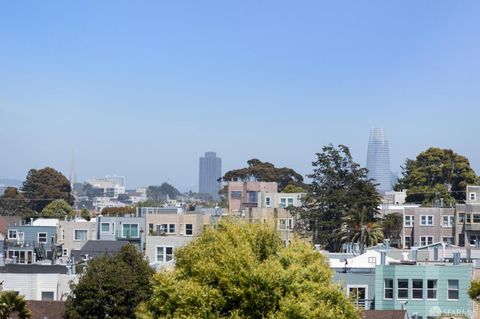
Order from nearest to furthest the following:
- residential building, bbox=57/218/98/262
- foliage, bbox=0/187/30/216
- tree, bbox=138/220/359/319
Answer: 1. tree, bbox=138/220/359/319
2. residential building, bbox=57/218/98/262
3. foliage, bbox=0/187/30/216

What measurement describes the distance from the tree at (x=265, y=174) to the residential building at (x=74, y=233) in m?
76.6

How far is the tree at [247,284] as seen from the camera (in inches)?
1622

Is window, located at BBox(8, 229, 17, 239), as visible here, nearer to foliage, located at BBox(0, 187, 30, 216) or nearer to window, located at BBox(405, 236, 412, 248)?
window, located at BBox(405, 236, 412, 248)

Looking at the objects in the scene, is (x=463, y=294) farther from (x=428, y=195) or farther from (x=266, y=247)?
(x=428, y=195)

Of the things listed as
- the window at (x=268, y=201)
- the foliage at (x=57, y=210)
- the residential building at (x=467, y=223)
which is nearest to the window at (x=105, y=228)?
the window at (x=268, y=201)

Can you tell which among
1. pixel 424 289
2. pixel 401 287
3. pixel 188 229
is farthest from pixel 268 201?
pixel 424 289

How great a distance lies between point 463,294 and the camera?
184ft

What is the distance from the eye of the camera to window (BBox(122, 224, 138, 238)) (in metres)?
101

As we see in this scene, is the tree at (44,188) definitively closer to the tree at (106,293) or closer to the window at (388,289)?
the window at (388,289)

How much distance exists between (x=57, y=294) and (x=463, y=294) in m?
20.3

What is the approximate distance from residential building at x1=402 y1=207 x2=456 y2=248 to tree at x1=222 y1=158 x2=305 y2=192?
73648 mm

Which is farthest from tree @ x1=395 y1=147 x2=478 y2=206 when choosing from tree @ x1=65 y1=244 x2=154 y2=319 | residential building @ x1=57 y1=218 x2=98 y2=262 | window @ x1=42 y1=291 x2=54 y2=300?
tree @ x1=65 y1=244 x2=154 y2=319

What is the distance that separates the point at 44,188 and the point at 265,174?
33743 millimetres

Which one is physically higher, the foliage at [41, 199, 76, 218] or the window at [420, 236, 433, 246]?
the foliage at [41, 199, 76, 218]
